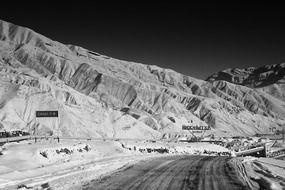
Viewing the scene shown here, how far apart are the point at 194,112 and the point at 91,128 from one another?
7635cm

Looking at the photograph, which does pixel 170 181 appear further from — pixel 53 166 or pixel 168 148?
pixel 168 148

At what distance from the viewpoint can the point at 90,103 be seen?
115 meters

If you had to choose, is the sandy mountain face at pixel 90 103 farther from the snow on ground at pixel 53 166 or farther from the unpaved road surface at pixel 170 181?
the unpaved road surface at pixel 170 181

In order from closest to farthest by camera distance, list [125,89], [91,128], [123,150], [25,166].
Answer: [25,166] < [123,150] < [91,128] < [125,89]

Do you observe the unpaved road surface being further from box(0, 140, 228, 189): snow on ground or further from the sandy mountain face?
the sandy mountain face

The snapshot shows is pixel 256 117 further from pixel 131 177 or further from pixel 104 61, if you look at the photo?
A: pixel 131 177

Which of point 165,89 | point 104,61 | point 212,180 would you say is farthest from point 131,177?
point 104,61

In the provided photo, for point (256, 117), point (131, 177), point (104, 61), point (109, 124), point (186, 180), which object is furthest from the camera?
point (104, 61)

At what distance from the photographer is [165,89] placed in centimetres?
17788

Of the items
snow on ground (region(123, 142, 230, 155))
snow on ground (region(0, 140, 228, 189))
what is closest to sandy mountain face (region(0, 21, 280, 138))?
snow on ground (region(123, 142, 230, 155))

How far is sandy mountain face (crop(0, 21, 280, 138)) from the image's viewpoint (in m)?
90.5

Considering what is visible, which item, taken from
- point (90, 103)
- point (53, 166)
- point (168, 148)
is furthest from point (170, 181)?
point (90, 103)

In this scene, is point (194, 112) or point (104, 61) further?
point (104, 61)

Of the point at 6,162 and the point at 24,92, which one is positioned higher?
the point at 24,92
